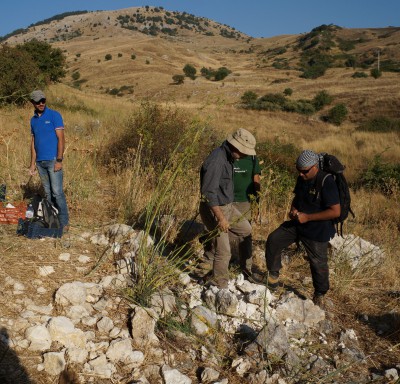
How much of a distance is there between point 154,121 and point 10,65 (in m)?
7.14

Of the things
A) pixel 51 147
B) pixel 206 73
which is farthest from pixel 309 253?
pixel 206 73

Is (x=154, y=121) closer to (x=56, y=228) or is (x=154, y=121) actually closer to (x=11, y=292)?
(x=56, y=228)

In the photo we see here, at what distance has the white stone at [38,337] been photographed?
92.7 inches

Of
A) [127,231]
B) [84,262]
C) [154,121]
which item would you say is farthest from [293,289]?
[154,121]

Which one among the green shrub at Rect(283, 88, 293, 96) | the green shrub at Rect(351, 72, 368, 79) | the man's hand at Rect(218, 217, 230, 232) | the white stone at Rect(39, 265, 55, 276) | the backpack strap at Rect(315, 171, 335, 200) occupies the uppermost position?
the green shrub at Rect(351, 72, 368, 79)

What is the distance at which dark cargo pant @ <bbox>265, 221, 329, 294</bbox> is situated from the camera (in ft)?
11.7

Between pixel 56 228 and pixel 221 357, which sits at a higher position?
pixel 56 228

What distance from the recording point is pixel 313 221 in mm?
3512

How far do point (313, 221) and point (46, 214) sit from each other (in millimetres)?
2578

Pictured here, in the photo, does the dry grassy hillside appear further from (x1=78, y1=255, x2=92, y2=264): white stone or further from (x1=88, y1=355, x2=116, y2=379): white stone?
(x1=88, y1=355, x2=116, y2=379): white stone

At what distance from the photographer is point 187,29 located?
138 m

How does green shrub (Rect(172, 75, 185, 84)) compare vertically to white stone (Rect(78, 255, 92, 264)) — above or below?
above

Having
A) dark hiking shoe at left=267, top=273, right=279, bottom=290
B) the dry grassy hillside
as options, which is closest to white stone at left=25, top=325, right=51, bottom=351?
the dry grassy hillside

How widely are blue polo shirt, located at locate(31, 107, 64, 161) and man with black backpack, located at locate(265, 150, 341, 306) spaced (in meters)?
2.45
